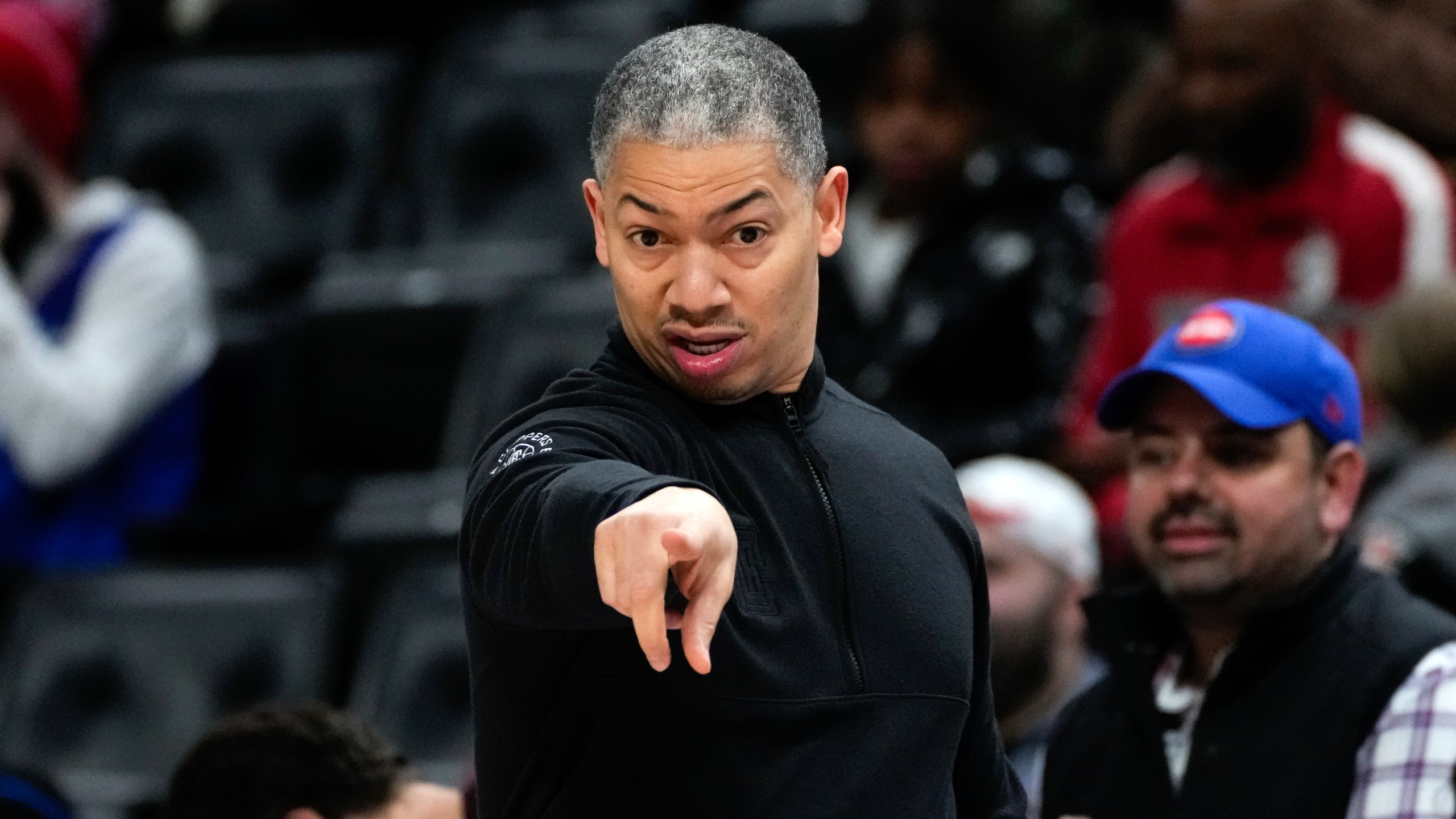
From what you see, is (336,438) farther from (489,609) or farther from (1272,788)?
(489,609)

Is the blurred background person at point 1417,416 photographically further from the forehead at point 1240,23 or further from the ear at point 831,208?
the ear at point 831,208

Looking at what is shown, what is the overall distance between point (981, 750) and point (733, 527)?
51cm

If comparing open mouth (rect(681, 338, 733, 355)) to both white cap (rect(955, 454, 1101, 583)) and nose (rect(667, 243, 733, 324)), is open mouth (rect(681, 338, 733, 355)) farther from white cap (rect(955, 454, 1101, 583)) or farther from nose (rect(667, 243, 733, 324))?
white cap (rect(955, 454, 1101, 583))

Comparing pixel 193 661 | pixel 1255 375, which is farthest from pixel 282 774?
pixel 193 661

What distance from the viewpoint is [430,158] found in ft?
20.1

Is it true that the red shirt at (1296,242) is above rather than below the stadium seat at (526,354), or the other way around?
above

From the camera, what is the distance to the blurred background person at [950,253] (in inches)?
201

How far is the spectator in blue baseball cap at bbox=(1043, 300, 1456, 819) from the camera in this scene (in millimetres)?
2559

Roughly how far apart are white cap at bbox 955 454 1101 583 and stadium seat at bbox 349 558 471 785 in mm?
1087

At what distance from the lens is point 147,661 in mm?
4609

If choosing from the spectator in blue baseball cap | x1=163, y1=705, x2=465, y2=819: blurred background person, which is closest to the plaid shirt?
the spectator in blue baseball cap

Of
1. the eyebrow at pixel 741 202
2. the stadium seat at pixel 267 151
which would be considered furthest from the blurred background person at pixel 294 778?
the stadium seat at pixel 267 151

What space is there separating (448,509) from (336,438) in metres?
0.95

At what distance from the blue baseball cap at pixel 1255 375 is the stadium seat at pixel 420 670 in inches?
74.5
